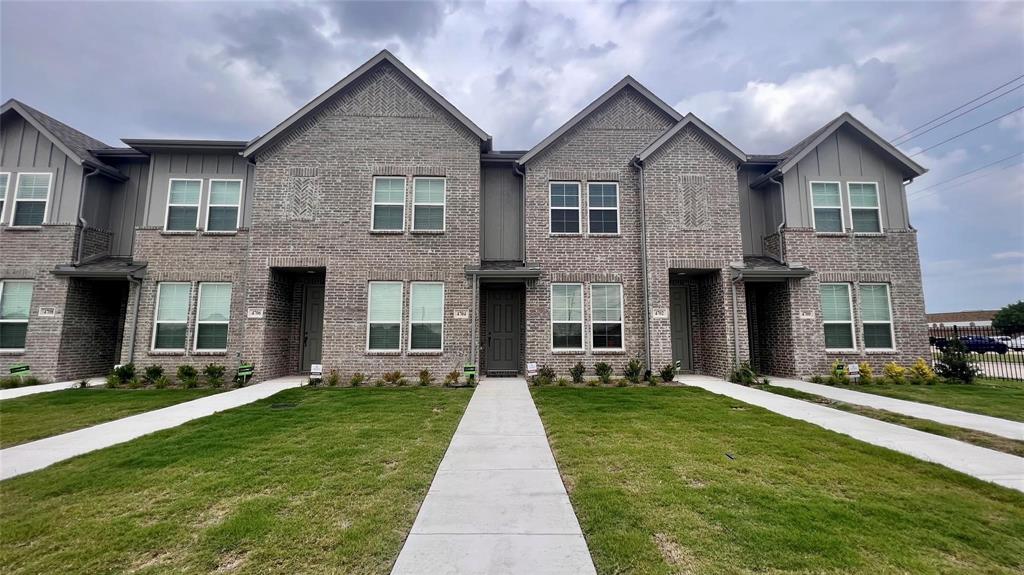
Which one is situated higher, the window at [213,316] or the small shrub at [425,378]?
the window at [213,316]

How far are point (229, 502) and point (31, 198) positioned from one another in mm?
15796

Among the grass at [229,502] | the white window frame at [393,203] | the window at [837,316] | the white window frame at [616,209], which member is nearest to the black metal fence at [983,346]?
the window at [837,316]

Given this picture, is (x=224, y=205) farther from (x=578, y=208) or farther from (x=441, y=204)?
(x=578, y=208)

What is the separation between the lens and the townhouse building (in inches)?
478

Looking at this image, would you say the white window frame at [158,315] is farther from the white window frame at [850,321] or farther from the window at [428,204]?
the white window frame at [850,321]

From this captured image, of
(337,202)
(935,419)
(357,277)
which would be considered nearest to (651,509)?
(935,419)

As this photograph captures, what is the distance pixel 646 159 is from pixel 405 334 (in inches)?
362

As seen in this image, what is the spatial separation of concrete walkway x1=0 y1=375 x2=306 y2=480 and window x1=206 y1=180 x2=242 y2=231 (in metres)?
5.70

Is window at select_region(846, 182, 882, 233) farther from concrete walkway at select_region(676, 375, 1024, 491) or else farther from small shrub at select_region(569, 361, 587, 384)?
small shrub at select_region(569, 361, 587, 384)

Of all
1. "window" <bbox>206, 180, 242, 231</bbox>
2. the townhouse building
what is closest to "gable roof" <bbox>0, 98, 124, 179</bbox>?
the townhouse building

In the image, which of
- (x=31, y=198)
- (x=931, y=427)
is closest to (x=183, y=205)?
(x=31, y=198)

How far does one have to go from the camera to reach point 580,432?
641 cm

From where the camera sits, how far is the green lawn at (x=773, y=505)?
300cm

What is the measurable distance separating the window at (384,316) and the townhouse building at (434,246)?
0.15ft
